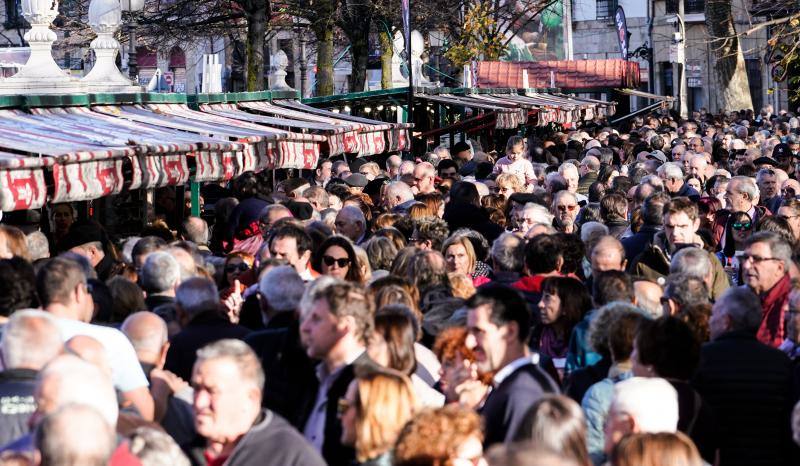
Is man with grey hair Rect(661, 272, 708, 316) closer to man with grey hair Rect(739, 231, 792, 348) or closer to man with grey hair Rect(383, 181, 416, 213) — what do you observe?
man with grey hair Rect(739, 231, 792, 348)

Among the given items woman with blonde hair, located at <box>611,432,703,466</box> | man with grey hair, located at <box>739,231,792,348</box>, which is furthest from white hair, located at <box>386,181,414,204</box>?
woman with blonde hair, located at <box>611,432,703,466</box>

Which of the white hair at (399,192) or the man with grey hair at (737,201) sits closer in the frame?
the man with grey hair at (737,201)

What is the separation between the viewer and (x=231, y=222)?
529 inches

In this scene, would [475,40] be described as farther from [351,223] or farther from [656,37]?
[351,223]

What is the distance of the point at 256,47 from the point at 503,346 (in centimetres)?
2438

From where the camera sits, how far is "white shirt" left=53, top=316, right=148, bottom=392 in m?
6.36

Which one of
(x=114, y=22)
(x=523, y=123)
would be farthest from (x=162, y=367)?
(x=523, y=123)

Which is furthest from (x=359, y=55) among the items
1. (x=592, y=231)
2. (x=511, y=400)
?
(x=511, y=400)

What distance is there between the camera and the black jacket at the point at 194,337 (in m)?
7.28

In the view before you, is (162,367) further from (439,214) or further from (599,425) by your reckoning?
(439,214)

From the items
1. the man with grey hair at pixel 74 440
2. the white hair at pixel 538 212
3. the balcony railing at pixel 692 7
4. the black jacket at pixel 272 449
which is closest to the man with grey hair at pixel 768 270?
the white hair at pixel 538 212

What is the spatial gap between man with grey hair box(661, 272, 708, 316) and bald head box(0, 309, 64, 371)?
3228 mm

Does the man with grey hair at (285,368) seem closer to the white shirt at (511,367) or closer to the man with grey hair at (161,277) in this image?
the white shirt at (511,367)

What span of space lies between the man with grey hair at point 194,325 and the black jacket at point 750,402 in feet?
7.15
